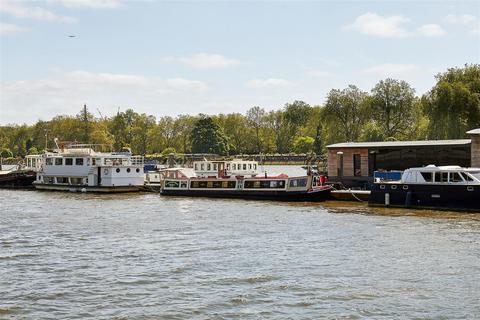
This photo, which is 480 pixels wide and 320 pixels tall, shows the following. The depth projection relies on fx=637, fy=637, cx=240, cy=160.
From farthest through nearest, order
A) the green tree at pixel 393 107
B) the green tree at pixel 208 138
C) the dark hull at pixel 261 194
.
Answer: the green tree at pixel 208 138 → the green tree at pixel 393 107 → the dark hull at pixel 261 194

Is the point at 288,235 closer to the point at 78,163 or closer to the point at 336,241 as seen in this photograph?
the point at 336,241

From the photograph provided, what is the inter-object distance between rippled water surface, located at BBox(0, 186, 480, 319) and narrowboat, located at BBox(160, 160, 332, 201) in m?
8.36

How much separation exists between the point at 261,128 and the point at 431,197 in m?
125

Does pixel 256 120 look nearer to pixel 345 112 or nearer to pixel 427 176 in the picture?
pixel 345 112

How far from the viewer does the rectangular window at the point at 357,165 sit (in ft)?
190

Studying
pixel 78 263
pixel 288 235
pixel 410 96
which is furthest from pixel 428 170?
pixel 410 96

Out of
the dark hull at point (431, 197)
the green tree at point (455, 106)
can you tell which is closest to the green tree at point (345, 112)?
the green tree at point (455, 106)

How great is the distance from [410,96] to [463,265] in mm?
83887

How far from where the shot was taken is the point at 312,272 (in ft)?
79.2

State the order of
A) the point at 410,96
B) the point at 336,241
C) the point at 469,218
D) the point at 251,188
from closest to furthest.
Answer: the point at 336,241, the point at 469,218, the point at 251,188, the point at 410,96

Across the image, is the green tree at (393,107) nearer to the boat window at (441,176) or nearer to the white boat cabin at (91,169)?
the white boat cabin at (91,169)

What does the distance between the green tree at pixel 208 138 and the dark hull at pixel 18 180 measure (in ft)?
262

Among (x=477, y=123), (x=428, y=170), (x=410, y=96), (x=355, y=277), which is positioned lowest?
(x=355, y=277)

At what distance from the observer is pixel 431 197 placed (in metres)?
43.4
